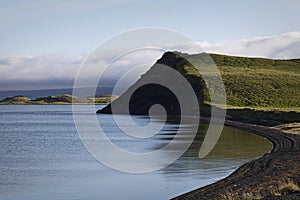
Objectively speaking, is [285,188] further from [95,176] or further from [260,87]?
[260,87]

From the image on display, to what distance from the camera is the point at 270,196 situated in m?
20.9

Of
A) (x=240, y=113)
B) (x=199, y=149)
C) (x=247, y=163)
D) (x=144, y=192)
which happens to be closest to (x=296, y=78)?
(x=240, y=113)

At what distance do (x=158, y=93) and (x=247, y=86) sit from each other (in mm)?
34397

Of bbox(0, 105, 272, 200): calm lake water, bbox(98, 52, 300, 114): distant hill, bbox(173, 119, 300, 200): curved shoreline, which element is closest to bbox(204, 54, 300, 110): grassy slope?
bbox(98, 52, 300, 114): distant hill

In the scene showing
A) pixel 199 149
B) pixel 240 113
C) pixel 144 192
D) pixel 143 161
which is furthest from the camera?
pixel 240 113

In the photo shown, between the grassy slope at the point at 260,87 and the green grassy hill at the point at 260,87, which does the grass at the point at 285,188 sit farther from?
the green grassy hill at the point at 260,87

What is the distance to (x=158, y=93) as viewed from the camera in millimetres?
172125

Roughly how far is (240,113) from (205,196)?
80049mm

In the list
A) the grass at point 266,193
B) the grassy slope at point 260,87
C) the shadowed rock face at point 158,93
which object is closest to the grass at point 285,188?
the grass at point 266,193

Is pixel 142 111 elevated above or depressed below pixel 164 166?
above

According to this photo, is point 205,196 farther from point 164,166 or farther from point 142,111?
point 142,111

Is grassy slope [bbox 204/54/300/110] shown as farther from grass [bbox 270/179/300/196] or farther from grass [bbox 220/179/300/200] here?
grass [bbox 220/179/300/200]

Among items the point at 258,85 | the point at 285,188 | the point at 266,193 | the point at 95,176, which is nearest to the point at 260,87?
the point at 258,85

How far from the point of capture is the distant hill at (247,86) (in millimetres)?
132375
